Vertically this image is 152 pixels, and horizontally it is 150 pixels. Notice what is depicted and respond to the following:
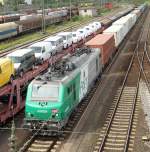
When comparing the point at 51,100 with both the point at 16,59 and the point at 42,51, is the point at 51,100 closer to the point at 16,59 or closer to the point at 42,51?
A: the point at 16,59

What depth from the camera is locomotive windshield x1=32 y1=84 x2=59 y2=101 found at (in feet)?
64.3

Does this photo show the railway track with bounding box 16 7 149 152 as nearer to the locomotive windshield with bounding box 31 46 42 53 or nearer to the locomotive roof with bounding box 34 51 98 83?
the locomotive roof with bounding box 34 51 98 83

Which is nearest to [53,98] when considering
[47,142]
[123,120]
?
[47,142]

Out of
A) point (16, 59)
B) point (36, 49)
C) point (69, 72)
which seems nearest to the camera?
point (69, 72)

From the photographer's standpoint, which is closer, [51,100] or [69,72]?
[51,100]

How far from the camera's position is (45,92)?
19719mm

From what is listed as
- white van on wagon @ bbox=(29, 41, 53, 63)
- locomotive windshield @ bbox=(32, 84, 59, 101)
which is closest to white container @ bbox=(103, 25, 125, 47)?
white van on wagon @ bbox=(29, 41, 53, 63)

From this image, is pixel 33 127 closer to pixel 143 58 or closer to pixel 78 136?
pixel 78 136

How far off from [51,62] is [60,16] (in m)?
65.9

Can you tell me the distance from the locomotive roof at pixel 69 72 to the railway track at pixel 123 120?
3326 mm

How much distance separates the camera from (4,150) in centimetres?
1855

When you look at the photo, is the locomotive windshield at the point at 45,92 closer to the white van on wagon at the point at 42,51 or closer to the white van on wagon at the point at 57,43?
the white van on wagon at the point at 42,51

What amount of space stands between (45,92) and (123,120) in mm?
5189

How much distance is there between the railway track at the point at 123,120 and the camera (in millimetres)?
18734
